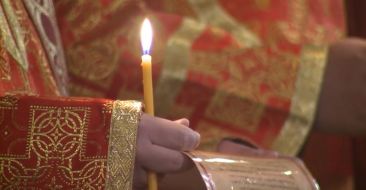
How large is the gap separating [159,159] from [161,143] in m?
0.02

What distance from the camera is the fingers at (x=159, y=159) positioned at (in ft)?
2.10

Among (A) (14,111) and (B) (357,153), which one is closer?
(A) (14,111)

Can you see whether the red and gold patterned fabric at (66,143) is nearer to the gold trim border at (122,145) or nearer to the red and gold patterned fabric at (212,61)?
the gold trim border at (122,145)

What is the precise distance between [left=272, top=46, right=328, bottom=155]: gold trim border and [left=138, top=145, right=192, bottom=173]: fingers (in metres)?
0.47

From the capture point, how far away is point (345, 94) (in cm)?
107

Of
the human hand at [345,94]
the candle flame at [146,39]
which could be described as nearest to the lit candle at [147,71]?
the candle flame at [146,39]

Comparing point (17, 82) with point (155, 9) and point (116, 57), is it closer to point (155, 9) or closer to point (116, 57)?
point (116, 57)

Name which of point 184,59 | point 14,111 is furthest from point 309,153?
point 14,111

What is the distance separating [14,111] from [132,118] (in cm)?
11

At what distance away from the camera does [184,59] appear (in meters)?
1.08

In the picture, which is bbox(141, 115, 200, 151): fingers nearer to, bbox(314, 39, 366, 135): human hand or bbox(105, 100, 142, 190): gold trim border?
bbox(105, 100, 142, 190): gold trim border

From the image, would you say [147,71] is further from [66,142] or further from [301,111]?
[301,111]

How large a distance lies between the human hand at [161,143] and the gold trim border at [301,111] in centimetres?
47

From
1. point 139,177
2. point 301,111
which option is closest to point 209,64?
point 301,111
